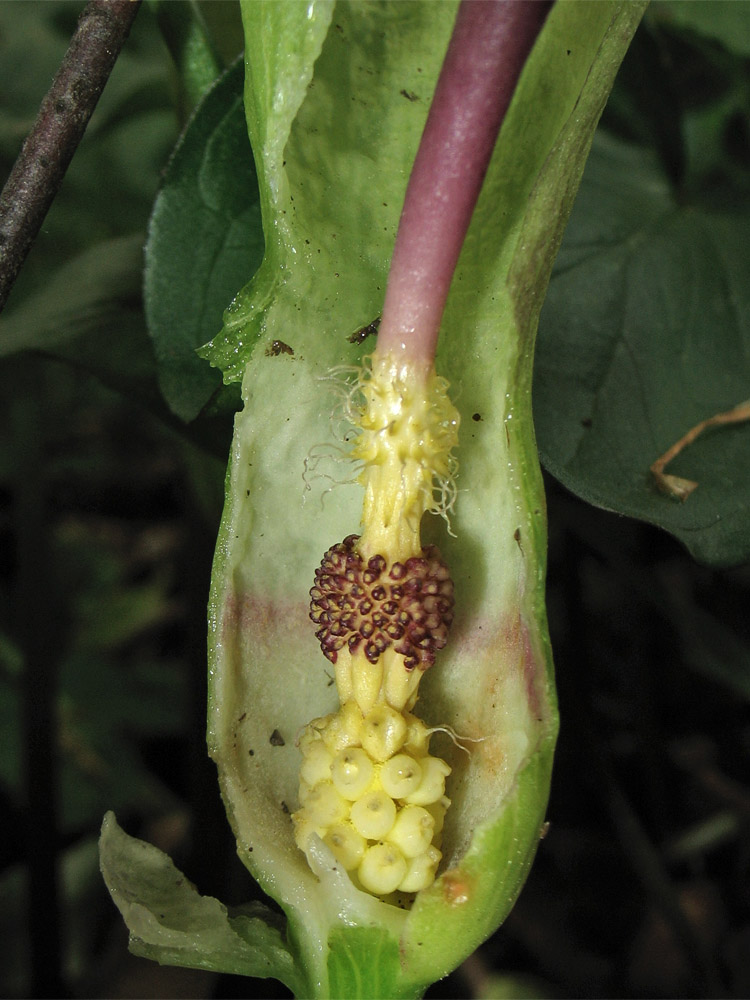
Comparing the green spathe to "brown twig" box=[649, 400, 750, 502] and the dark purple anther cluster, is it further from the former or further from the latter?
"brown twig" box=[649, 400, 750, 502]

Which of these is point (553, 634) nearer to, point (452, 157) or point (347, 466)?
point (347, 466)

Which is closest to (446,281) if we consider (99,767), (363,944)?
(363,944)

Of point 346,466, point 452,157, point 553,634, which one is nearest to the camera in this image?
point 452,157

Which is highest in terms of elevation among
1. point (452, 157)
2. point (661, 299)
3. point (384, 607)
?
point (452, 157)

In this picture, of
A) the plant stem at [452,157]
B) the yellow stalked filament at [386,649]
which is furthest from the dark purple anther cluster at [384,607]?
the plant stem at [452,157]

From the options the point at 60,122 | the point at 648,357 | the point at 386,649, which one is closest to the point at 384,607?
the point at 386,649

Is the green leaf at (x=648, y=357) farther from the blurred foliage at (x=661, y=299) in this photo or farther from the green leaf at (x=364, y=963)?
the green leaf at (x=364, y=963)

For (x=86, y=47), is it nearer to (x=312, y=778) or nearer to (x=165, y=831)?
(x=312, y=778)
